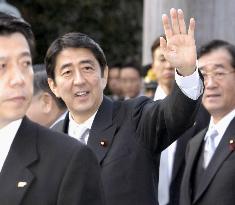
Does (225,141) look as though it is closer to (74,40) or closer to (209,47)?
(209,47)

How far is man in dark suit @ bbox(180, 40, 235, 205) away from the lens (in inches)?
223

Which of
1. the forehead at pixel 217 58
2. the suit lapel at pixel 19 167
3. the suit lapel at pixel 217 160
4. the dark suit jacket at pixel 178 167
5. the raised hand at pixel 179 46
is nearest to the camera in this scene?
the suit lapel at pixel 19 167

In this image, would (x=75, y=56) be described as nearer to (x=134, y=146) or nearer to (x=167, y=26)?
(x=134, y=146)

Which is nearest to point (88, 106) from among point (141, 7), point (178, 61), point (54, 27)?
point (178, 61)

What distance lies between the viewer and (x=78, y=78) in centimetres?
525

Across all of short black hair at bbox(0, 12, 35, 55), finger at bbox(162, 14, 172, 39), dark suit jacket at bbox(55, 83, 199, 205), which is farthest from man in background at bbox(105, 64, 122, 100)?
short black hair at bbox(0, 12, 35, 55)

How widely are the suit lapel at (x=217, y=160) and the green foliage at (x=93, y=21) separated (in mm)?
11321

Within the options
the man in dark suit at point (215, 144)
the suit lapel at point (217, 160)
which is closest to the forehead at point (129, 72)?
the man in dark suit at point (215, 144)

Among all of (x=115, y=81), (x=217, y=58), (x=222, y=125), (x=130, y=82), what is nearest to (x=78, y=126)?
(x=222, y=125)

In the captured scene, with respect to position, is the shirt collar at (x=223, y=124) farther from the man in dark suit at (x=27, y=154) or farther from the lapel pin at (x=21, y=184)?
the lapel pin at (x=21, y=184)

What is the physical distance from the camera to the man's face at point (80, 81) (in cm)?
521

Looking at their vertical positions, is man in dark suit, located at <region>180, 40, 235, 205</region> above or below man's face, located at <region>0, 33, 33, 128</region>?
below

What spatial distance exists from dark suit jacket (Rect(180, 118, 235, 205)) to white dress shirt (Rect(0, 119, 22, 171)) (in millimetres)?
2341

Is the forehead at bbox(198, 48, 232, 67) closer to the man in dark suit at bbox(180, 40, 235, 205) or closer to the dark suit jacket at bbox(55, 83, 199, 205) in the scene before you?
the man in dark suit at bbox(180, 40, 235, 205)
